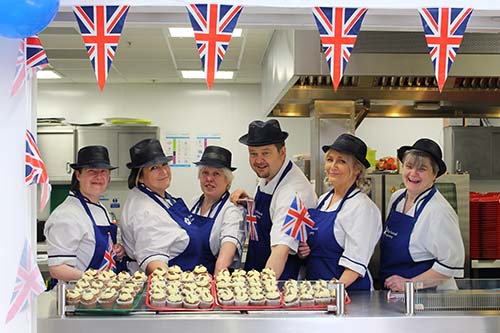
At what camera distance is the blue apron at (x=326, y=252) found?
2855 mm

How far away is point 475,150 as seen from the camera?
5980mm

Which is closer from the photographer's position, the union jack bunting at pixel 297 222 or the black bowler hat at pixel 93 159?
the union jack bunting at pixel 297 222

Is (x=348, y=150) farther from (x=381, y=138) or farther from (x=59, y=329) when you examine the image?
(x=381, y=138)

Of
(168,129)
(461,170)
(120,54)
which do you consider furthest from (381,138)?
(120,54)

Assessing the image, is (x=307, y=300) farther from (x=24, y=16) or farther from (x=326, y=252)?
(x=24, y=16)

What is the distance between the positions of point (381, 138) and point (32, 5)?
734 cm

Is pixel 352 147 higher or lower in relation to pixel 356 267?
higher

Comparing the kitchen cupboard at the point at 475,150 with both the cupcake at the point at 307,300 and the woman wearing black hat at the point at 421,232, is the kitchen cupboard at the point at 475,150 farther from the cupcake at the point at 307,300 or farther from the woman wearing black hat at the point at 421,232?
the cupcake at the point at 307,300

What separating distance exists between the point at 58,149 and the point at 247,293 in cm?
600

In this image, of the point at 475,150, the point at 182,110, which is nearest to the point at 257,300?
the point at 475,150

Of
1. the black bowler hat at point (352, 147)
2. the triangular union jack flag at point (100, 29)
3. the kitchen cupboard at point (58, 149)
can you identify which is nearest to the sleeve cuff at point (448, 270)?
the black bowler hat at point (352, 147)

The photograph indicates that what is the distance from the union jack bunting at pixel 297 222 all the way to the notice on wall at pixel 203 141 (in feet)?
17.2

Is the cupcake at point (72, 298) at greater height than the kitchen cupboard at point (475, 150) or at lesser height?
lesser

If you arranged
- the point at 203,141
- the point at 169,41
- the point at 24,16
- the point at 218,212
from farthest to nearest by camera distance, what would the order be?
the point at 203,141
the point at 169,41
the point at 218,212
the point at 24,16
